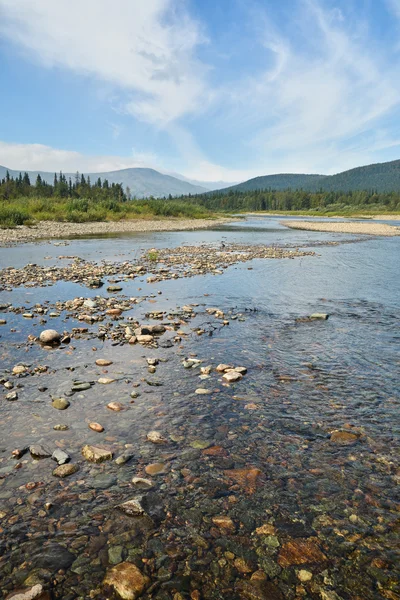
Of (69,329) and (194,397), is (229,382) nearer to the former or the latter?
(194,397)

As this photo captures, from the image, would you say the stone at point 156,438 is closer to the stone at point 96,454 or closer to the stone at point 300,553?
the stone at point 96,454

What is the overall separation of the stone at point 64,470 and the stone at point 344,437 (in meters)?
3.59

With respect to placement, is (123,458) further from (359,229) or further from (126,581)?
(359,229)

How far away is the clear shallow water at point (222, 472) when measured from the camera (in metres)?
3.21

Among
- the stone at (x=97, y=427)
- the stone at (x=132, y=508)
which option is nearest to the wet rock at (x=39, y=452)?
the stone at (x=97, y=427)

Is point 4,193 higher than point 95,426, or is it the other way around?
point 4,193

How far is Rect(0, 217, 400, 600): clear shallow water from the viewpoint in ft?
10.5

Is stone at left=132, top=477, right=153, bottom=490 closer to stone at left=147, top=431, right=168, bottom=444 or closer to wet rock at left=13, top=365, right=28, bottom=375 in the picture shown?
stone at left=147, top=431, right=168, bottom=444

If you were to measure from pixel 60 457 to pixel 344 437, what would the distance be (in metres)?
4.02

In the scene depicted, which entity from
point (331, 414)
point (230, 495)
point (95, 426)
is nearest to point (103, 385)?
point (95, 426)

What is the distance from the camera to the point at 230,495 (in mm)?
4125

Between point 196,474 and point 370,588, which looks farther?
point 196,474

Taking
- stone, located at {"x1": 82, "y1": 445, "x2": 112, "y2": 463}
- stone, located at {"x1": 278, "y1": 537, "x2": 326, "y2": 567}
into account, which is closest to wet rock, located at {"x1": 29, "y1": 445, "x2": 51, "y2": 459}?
stone, located at {"x1": 82, "y1": 445, "x2": 112, "y2": 463}

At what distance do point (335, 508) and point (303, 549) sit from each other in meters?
0.73
